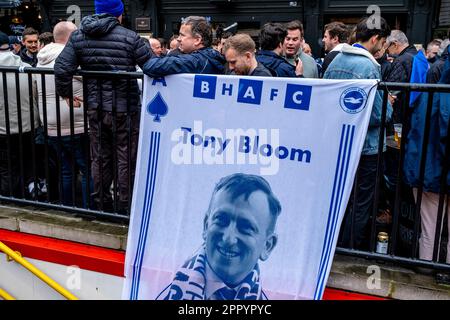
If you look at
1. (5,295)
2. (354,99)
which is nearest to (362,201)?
(354,99)

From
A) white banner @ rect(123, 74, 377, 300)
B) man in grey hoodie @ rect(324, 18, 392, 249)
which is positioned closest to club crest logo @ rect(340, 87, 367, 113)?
white banner @ rect(123, 74, 377, 300)

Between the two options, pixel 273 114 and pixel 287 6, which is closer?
pixel 273 114

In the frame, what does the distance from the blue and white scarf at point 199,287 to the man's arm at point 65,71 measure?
165cm

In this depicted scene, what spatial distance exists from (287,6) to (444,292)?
10.3m

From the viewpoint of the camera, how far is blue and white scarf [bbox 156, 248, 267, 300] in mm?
3295

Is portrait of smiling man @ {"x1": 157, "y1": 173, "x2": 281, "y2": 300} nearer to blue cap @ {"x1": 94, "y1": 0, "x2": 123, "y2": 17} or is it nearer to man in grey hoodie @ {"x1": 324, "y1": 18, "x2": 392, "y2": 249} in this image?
man in grey hoodie @ {"x1": 324, "y1": 18, "x2": 392, "y2": 249}

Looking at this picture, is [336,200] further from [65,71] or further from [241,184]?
[65,71]

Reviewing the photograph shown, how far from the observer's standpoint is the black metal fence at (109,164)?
323 cm

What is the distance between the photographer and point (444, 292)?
3.10 metres

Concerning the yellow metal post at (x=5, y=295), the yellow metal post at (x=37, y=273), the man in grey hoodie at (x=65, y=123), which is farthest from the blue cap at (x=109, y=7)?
the yellow metal post at (x=5, y=295)

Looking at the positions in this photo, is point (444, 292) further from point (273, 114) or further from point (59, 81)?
point (59, 81)

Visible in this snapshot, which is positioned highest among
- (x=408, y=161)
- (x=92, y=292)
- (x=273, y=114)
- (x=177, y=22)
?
(x=177, y=22)
